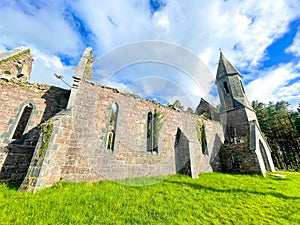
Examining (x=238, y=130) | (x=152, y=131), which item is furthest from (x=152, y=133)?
(x=238, y=130)

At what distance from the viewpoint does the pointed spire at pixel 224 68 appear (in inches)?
813

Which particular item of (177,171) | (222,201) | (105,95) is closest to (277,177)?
(177,171)

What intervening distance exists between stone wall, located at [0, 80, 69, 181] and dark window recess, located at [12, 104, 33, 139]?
0.53 meters

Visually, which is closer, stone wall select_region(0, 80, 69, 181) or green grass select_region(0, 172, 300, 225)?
green grass select_region(0, 172, 300, 225)

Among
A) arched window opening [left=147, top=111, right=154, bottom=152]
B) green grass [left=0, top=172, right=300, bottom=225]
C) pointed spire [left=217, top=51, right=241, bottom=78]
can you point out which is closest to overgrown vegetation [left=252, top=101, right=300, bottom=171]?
pointed spire [left=217, top=51, right=241, bottom=78]

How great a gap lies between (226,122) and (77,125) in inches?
693

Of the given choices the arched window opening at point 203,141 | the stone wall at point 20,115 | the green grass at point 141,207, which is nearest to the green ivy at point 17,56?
the stone wall at point 20,115

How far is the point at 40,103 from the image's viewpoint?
7270mm

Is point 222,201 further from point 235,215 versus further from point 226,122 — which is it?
point 226,122

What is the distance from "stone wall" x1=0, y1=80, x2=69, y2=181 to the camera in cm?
602

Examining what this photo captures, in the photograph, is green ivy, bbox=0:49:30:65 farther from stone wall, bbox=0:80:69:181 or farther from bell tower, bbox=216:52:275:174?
bell tower, bbox=216:52:275:174

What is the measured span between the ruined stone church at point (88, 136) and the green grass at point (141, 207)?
1.08m

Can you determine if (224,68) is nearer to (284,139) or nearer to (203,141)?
(203,141)

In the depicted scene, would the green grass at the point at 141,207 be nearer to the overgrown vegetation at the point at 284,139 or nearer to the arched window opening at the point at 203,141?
the arched window opening at the point at 203,141
